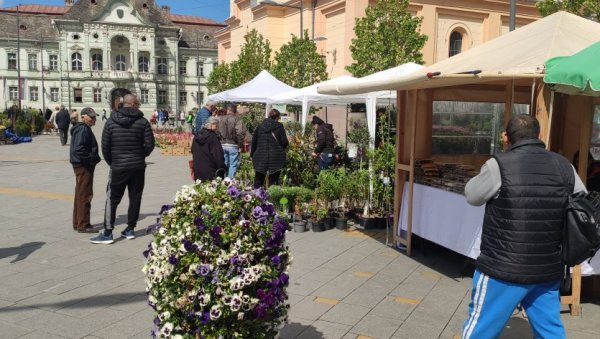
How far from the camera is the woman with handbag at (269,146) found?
8.86 metres

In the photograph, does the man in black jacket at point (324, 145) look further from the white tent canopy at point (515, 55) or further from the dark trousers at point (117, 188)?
the white tent canopy at point (515, 55)

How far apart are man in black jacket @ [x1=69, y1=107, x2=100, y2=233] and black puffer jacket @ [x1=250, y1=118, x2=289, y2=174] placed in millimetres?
2606

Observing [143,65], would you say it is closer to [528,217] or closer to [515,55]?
[515,55]

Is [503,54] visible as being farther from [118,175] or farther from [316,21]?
[316,21]

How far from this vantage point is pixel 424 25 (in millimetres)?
29188

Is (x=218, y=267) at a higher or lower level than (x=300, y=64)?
lower

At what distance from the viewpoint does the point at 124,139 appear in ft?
22.5

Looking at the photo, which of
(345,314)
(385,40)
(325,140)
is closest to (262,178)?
(325,140)

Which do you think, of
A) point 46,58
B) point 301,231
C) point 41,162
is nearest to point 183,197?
point 301,231

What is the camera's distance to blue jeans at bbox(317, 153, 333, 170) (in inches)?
429

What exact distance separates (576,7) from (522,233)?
46.8ft

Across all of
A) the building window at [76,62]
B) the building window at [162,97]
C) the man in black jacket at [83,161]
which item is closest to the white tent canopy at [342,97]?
the man in black jacket at [83,161]

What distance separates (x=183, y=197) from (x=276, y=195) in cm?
500

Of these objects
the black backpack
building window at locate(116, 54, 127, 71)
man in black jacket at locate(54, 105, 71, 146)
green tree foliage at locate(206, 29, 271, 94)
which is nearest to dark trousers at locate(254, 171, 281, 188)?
the black backpack
